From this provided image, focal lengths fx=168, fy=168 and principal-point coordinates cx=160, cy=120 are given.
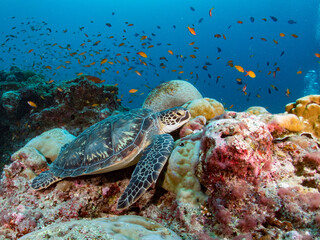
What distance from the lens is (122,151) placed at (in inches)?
122

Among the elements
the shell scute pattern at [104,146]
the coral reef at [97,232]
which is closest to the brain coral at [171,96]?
the shell scute pattern at [104,146]

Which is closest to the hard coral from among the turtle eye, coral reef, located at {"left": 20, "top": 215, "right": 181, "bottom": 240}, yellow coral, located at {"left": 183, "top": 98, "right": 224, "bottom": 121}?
coral reef, located at {"left": 20, "top": 215, "right": 181, "bottom": 240}

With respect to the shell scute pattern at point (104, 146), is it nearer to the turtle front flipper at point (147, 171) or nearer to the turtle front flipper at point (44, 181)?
the turtle front flipper at point (44, 181)

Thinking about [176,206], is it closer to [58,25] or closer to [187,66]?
[187,66]

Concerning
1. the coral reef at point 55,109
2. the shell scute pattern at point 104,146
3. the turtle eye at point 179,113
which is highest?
the turtle eye at point 179,113

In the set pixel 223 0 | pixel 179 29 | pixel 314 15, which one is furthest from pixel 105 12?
pixel 314 15

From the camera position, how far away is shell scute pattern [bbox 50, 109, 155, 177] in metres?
3.08

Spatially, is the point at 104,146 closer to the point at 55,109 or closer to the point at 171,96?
the point at 171,96

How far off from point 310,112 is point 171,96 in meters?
4.88

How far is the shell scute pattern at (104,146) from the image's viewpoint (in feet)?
10.1

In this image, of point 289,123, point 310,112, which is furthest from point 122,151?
point 310,112

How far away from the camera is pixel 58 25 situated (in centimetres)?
12838

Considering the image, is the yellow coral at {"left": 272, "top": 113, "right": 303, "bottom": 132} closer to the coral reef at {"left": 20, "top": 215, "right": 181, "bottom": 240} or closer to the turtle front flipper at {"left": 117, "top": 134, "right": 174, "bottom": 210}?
the turtle front flipper at {"left": 117, "top": 134, "right": 174, "bottom": 210}

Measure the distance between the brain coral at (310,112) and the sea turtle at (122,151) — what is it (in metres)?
2.08
